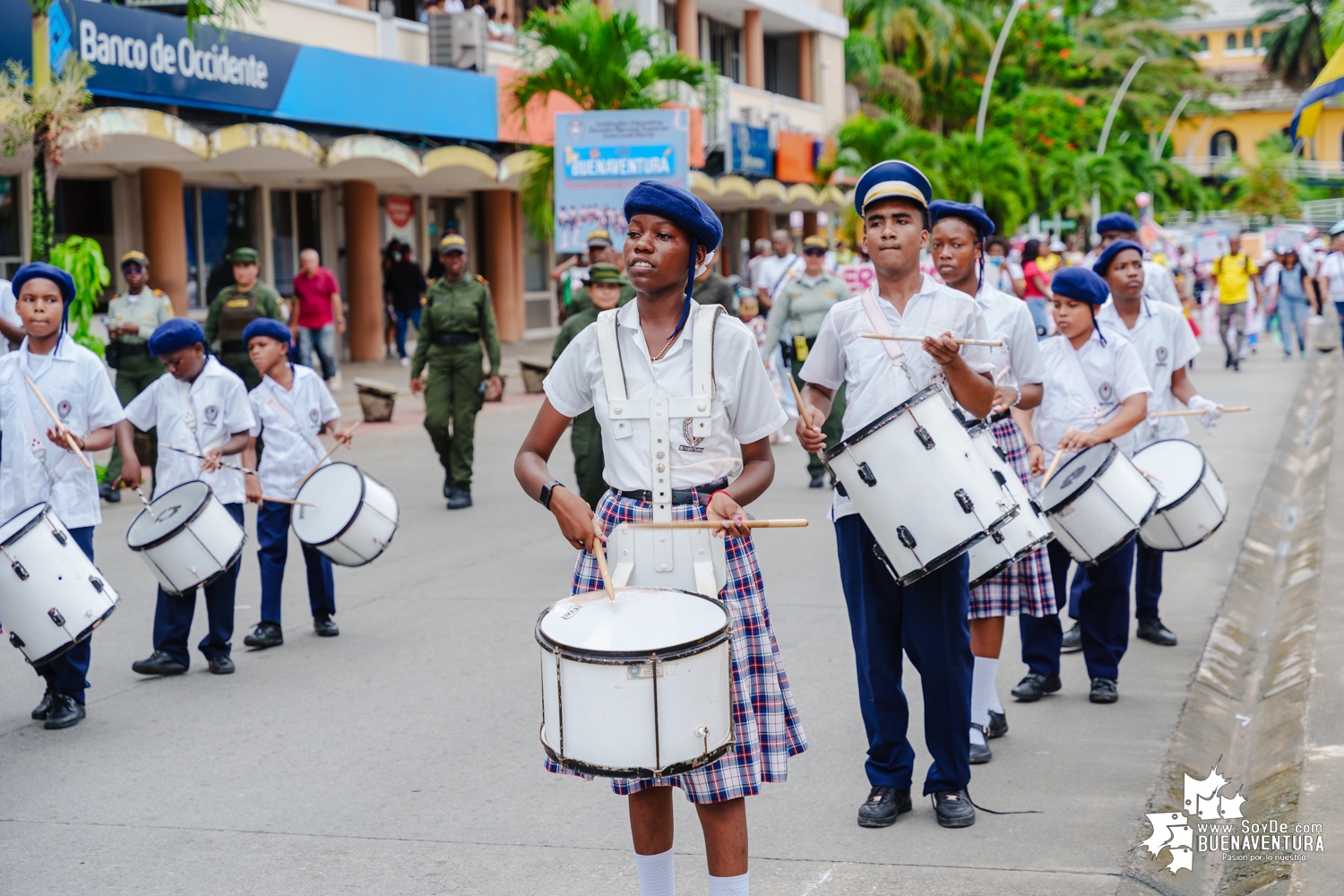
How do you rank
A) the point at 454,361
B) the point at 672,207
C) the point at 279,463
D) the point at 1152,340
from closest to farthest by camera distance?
the point at 672,207
the point at 1152,340
the point at 279,463
the point at 454,361

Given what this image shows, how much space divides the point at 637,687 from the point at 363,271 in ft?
72.3

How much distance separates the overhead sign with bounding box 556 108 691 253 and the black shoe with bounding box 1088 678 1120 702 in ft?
40.3

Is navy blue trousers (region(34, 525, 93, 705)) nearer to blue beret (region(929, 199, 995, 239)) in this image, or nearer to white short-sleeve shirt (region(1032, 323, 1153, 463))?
blue beret (region(929, 199, 995, 239))

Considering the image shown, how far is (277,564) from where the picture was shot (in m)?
7.66

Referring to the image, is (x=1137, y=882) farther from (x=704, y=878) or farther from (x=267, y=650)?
(x=267, y=650)

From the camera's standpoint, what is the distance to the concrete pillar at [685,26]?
34.6 meters

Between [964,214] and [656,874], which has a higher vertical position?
[964,214]

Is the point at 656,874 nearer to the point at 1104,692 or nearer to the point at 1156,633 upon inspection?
the point at 1104,692

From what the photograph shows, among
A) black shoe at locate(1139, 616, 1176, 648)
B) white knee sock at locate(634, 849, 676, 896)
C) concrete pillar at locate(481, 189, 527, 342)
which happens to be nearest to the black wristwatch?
white knee sock at locate(634, 849, 676, 896)

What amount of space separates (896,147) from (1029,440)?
110 feet

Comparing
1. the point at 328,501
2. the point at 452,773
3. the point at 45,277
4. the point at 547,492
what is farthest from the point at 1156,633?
the point at 45,277

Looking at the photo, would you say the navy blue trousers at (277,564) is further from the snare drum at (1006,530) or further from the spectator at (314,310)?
the spectator at (314,310)

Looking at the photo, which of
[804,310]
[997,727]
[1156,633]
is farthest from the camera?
[804,310]

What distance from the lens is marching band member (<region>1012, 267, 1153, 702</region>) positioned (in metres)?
6.33
